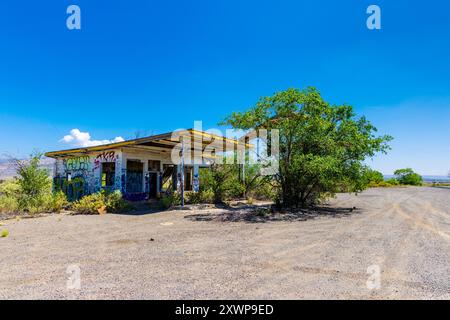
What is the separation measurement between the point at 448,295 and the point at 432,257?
2154 millimetres

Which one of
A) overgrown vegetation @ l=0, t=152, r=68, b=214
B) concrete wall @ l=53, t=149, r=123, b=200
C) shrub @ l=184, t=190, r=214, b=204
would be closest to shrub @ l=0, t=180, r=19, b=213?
overgrown vegetation @ l=0, t=152, r=68, b=214

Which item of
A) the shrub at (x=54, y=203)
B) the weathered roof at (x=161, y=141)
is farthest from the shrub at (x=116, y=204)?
the weathered roof at (x=161, y=141)

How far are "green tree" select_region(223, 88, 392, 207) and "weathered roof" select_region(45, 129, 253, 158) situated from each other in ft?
6.53

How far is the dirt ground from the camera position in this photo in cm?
377

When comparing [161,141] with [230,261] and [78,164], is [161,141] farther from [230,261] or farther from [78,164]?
[230,261]

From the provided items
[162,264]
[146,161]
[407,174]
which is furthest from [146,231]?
[407,174]

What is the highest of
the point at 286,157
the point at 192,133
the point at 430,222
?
the point at 192,133

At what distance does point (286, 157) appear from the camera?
1288cm

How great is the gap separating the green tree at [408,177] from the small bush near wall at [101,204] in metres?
47.9

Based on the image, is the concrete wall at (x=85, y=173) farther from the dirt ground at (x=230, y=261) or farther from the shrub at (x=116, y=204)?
the dirt ground at (x=230, y=261)

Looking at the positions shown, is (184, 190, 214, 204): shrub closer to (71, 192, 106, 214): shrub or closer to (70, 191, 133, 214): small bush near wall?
(70, 191, 133, 214): small bush near wall

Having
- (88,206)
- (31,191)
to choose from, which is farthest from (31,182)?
(88,206)
